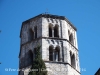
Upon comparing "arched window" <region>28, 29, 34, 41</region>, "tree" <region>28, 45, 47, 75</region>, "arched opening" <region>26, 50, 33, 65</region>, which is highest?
"arched window" <region>28, 29, 34, 41</region>

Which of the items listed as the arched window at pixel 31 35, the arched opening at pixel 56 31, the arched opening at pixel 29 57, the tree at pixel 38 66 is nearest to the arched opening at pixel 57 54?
the arched opening at pixel 56 31

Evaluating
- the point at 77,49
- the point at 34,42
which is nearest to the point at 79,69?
the point at 77,49

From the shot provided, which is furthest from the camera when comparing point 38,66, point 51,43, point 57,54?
point 51,43

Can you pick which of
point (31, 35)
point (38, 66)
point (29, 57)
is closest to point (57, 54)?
point (29, 57)

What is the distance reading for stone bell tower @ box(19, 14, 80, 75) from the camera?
31.3 metres

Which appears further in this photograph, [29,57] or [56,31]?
[56,31]

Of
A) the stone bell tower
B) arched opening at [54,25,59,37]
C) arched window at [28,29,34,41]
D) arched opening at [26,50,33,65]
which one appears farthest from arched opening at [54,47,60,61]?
arched window at [28,29,34,41]

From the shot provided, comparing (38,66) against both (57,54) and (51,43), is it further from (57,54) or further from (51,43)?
(51,43)

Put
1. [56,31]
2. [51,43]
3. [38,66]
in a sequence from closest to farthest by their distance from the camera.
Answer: [38,66] < [51,43] < [56,31]

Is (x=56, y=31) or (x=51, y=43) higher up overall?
(x=56, y=31)

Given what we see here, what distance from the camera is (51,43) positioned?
32531 mm

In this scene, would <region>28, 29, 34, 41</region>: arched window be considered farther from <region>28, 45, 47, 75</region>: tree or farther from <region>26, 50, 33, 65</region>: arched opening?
<region>28, 45, 47, 75</region>: tree

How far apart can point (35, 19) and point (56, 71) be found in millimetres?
6217

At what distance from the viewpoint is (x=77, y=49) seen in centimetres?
3450
